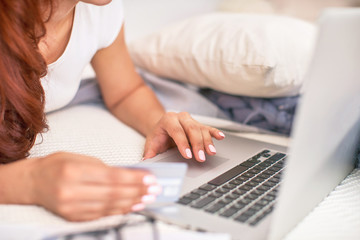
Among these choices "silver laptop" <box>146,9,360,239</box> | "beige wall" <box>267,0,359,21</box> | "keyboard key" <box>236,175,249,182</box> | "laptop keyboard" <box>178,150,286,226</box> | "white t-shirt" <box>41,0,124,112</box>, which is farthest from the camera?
"beige wall" <box>267,0,359,21</box>

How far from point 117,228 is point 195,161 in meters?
0.27

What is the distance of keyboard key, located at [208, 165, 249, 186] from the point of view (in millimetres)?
594

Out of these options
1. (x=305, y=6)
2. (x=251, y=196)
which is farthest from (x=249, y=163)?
(x=305, y=6)

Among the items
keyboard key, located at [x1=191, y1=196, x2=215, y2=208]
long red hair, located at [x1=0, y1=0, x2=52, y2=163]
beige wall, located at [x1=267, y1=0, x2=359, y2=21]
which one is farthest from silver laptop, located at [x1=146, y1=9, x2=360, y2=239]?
beige wall, located at [x1=267, y1=0, x2=359, y2=21]

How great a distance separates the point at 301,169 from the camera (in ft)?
1.43

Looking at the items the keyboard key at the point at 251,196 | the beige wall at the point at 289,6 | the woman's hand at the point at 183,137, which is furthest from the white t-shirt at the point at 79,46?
the beige wall at the point at 289,6

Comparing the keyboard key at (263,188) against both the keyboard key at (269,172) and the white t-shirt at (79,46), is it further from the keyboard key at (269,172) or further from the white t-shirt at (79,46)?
the white t-shirt at (79,46)

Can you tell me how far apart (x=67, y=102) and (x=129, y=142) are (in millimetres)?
238

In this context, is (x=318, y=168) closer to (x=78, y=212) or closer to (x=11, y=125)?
(x=78, y=212)

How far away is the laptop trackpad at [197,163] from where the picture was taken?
63cm

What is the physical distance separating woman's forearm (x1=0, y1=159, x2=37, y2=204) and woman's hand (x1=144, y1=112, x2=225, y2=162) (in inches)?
9.2

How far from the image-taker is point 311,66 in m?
0.39

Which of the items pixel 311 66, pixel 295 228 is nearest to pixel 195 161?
pixel 295 228

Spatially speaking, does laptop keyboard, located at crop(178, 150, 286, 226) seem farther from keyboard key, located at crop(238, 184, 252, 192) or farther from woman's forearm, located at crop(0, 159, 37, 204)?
woman's forearm, located at crop(0, 159, 37, 204)
